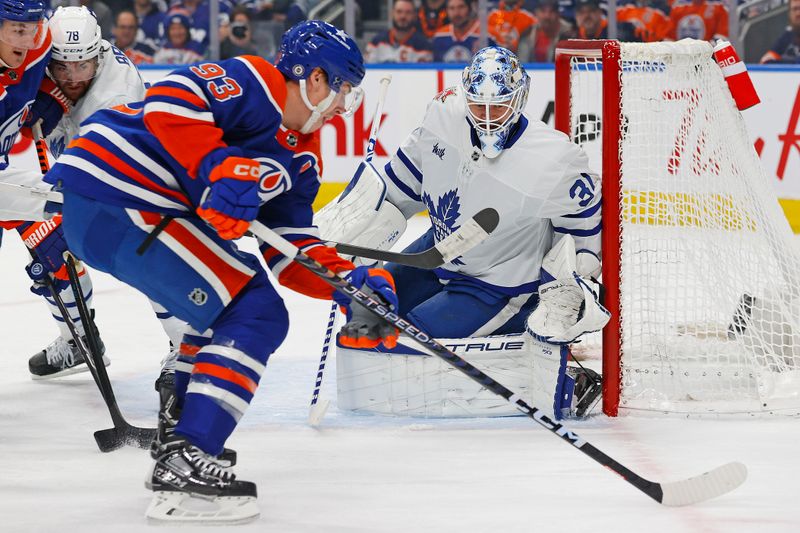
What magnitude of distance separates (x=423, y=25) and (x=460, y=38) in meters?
0.22

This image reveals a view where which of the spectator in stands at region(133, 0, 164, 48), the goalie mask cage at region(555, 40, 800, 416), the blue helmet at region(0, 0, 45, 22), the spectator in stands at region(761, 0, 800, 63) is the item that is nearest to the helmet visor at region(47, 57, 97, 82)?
A: the blue helmet at region(0, 0, 45, 22)

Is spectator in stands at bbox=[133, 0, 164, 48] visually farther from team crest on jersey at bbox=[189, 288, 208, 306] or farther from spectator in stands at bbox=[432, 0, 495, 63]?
team crest on jersey at bbox=[189, 288, 208, 306]

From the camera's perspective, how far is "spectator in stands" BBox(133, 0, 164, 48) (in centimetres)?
668

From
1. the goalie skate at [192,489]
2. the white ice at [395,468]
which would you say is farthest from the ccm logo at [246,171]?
the white ice at [395,468]

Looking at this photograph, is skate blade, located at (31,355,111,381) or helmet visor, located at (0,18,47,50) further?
skate blade, located at (31,355,111,381)

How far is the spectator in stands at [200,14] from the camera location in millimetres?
6562

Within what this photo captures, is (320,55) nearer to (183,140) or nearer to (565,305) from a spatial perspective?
(183,140)

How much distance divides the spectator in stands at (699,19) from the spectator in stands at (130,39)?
2863 mm

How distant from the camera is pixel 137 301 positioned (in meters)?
4.51

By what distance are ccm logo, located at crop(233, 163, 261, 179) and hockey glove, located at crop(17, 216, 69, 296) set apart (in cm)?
111

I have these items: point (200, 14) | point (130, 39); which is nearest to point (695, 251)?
point (200, 14)

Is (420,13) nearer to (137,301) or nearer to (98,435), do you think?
(137,301)

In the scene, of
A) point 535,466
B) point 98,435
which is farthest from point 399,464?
point 98,435

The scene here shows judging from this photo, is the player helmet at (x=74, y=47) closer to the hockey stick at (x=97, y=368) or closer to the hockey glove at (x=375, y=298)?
the hockey stick at (x=97, y=368)
